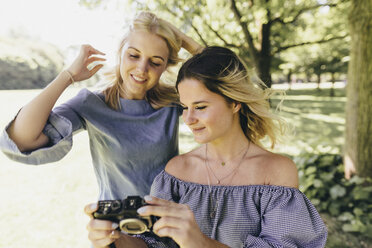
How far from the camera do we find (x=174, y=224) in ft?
4.23

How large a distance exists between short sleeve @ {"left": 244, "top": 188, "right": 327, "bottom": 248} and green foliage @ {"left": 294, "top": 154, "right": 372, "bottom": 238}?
9.94 feet

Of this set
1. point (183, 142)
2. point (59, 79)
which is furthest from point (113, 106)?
point (183, 142)

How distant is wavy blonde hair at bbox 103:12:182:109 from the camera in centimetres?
207

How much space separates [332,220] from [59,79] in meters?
4.30

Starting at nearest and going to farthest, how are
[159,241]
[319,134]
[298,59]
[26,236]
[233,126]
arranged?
[159,241]
[233,126]
[26,236]
[319,134]
[298,59]

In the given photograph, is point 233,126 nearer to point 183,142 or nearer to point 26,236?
point 26,236

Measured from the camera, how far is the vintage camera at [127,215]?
4.27 ft

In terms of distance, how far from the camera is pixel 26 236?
429cm

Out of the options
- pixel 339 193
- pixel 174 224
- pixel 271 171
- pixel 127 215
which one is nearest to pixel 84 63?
pixel 127 215

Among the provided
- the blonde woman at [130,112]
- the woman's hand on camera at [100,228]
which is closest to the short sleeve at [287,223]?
the woman's hand on camera at [100,228]

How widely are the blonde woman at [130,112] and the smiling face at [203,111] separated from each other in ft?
1.06

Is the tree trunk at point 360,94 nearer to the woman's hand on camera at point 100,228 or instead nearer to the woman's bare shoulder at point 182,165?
the woman's bare shoulder at point 182,165

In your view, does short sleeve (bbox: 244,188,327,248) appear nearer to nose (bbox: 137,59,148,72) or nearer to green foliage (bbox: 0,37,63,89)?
nose (bbox: 137,59,148,72)

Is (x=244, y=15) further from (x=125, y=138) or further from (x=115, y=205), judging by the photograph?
(x=115, y=205)
